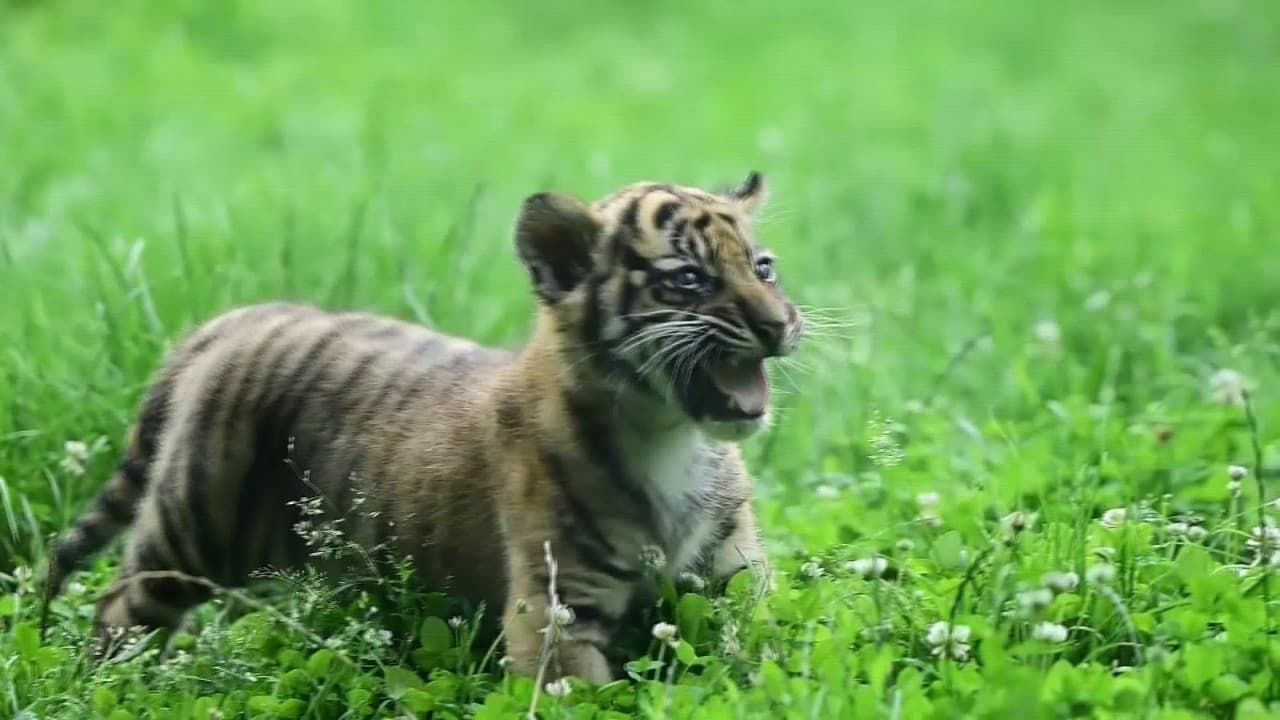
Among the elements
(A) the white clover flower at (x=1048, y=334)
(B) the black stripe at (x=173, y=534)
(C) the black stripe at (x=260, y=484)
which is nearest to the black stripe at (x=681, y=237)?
(C) the black stripe at (x=260, y=484)

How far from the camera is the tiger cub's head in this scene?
3811 millimetres

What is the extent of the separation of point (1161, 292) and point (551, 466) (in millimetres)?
3976

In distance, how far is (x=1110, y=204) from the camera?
8.88 metres

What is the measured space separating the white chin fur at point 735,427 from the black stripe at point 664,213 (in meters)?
0.48

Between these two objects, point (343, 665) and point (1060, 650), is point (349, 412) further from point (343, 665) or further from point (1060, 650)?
point (1060, 650)

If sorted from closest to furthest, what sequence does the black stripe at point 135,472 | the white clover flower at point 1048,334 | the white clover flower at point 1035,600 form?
the white clover flower at point 1035,600 → the black stripe at point 135,472 → the white clover flower at point 1048,334

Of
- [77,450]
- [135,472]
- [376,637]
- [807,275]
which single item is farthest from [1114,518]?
[807,275]

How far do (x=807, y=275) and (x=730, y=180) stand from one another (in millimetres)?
1538

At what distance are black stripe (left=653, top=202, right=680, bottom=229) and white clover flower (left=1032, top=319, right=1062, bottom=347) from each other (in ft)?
9.42

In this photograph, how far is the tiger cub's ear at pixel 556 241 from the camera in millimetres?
3963

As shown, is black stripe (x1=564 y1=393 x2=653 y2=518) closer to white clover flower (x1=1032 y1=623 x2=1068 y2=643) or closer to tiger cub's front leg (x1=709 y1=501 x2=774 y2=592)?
tiger cub's front leg (x1=709 y1=501 x2=774 y2=592)

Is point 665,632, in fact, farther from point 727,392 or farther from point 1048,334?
point 1048,334

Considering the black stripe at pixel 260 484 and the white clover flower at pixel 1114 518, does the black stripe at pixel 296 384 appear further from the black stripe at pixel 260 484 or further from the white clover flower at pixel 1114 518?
the white clover flower at pixel 1114 518

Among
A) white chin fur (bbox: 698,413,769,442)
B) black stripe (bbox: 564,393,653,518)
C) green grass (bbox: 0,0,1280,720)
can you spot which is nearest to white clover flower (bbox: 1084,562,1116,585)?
green grass (bbox: 0,0,1280,720)
